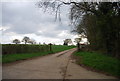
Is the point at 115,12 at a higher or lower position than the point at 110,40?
higher

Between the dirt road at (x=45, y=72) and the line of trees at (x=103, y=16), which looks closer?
the dirt road at (x=45, y=72)

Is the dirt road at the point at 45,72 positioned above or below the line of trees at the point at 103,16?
below

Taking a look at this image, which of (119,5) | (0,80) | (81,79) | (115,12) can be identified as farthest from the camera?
(119,5)

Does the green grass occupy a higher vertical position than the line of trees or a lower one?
lower

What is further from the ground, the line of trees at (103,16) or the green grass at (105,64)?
the line of trees at (103,16)

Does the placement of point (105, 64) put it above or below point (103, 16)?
below

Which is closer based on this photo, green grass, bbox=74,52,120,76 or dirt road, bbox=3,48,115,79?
dirt road, bbox=3,48,115,79

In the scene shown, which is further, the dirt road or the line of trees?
the line of trees

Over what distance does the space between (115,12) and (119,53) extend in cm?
439

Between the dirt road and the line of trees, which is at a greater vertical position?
the line of trees

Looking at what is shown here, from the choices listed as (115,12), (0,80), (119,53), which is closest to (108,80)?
(0,80)

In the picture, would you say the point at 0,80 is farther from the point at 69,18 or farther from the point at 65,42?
the point at 65,42

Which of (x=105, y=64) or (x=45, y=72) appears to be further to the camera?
(x=105, y=64)

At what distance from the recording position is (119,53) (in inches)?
581
